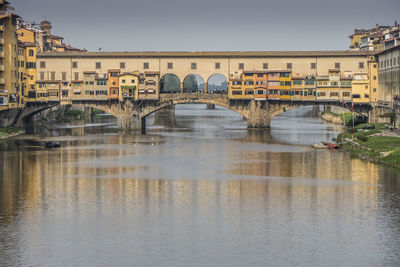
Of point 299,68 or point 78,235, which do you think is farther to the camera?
point 299,68

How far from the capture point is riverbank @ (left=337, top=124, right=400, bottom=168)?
A: 75719 millimetres

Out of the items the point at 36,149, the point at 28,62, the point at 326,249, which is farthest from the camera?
the point at 28,62

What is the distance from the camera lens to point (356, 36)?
195 meters

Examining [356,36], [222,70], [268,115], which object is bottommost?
[268,115]

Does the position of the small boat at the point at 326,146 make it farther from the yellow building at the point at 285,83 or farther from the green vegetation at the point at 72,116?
the green vegetation at the point at 72,116

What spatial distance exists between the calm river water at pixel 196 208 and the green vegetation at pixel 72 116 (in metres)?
66.9

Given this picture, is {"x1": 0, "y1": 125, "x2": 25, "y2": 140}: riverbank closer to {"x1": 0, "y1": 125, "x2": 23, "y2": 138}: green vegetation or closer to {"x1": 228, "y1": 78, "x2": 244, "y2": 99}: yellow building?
{"x1": 0, "y1": 125, "x2": 23, "y2": 138}: green vegetation

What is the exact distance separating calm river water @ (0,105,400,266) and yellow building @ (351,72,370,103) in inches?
1400

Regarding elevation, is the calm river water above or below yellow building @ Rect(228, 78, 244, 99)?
below

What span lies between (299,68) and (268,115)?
10560 millimetres

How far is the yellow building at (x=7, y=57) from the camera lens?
109 m

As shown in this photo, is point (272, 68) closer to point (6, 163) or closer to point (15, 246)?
point (6, 163)

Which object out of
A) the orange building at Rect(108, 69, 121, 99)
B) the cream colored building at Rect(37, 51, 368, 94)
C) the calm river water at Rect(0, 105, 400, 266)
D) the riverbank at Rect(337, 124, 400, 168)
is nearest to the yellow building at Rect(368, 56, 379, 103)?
the cream colored building at Rect(37, 51, 368, 94)

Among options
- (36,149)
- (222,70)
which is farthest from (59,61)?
(36,149)
